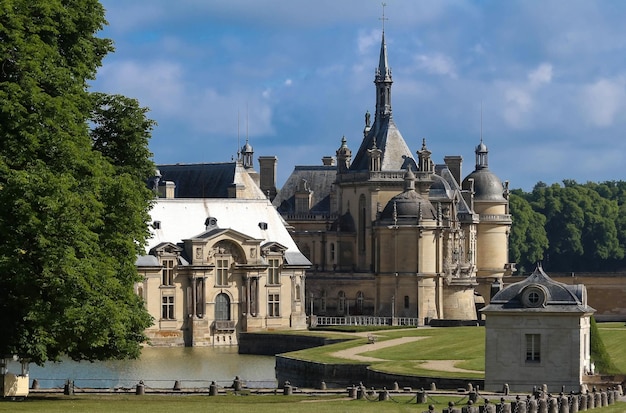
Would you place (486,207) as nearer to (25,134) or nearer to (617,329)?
(617,329)

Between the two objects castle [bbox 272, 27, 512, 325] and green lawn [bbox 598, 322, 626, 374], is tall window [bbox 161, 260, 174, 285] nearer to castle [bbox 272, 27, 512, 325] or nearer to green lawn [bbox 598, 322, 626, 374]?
castle [bbox 272, 27, 512, 325]

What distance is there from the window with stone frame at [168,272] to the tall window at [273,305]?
6.52 metres

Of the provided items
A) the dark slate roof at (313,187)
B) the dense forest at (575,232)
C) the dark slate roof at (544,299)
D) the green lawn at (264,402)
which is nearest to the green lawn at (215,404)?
the green lawn at (264,402)

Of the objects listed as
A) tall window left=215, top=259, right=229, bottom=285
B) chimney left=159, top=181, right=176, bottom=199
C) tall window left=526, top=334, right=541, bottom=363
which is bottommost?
tall window left=526, top=334, right=541, bottom=363

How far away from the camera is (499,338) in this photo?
204 feet

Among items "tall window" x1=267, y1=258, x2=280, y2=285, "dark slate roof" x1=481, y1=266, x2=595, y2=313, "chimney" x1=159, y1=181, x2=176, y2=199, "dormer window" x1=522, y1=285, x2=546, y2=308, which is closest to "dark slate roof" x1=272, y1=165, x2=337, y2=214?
"chimney" x1=159, y1=181, x2=176, y2=199

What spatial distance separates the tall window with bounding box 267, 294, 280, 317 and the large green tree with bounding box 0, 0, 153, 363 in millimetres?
55929

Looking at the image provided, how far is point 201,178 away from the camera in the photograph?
123062 millimetres

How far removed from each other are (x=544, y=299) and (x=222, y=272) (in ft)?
157

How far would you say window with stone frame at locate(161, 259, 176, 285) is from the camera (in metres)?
106

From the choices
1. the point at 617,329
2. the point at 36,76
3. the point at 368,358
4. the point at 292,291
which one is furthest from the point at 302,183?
the point at 36,76

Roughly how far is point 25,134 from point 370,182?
74576 millimetres

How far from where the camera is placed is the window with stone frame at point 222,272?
108 metres

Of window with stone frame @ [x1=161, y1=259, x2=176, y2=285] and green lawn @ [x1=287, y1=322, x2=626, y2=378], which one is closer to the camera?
green lawn @ [x1=287, y1=322, x2=626, y2=378]
